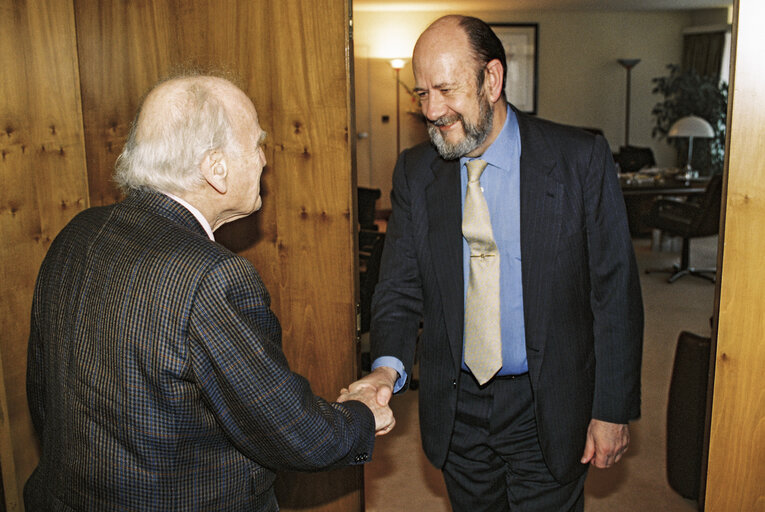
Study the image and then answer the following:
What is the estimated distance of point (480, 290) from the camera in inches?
78.1

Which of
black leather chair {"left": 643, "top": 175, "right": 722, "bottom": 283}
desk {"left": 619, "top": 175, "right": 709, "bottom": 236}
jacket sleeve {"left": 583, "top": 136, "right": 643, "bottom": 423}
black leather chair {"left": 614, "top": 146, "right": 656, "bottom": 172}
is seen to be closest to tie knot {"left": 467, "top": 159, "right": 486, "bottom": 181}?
jacket sleeve {"left": 583, "top": 136, "right": 643, "bottom": 423}

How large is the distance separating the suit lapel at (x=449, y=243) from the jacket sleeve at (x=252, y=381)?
62 centimetres

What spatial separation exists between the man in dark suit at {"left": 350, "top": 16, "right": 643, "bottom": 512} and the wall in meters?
9.37

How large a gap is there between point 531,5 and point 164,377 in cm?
1073

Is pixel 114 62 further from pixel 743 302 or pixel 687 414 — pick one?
pixel 687 414

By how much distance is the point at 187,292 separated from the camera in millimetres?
1346

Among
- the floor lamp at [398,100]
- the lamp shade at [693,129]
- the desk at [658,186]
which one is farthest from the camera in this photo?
the floor lamp at [398,100]

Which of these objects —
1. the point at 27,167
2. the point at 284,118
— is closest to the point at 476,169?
the point at 284,118

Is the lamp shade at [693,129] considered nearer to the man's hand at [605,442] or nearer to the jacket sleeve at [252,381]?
the man's hand at [605,442]

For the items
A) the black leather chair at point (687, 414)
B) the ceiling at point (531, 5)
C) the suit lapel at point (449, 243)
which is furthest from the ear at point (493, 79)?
the ceiling at point (531, 5)

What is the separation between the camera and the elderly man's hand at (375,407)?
5.92 ft

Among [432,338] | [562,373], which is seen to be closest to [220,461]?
[432,338]

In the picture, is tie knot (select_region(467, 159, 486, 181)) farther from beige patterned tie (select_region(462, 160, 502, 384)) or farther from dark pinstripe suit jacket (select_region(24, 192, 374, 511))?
dark pinstripe suit jacket (select_region(24, 192, 374, 511))

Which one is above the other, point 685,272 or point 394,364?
point 394,364
